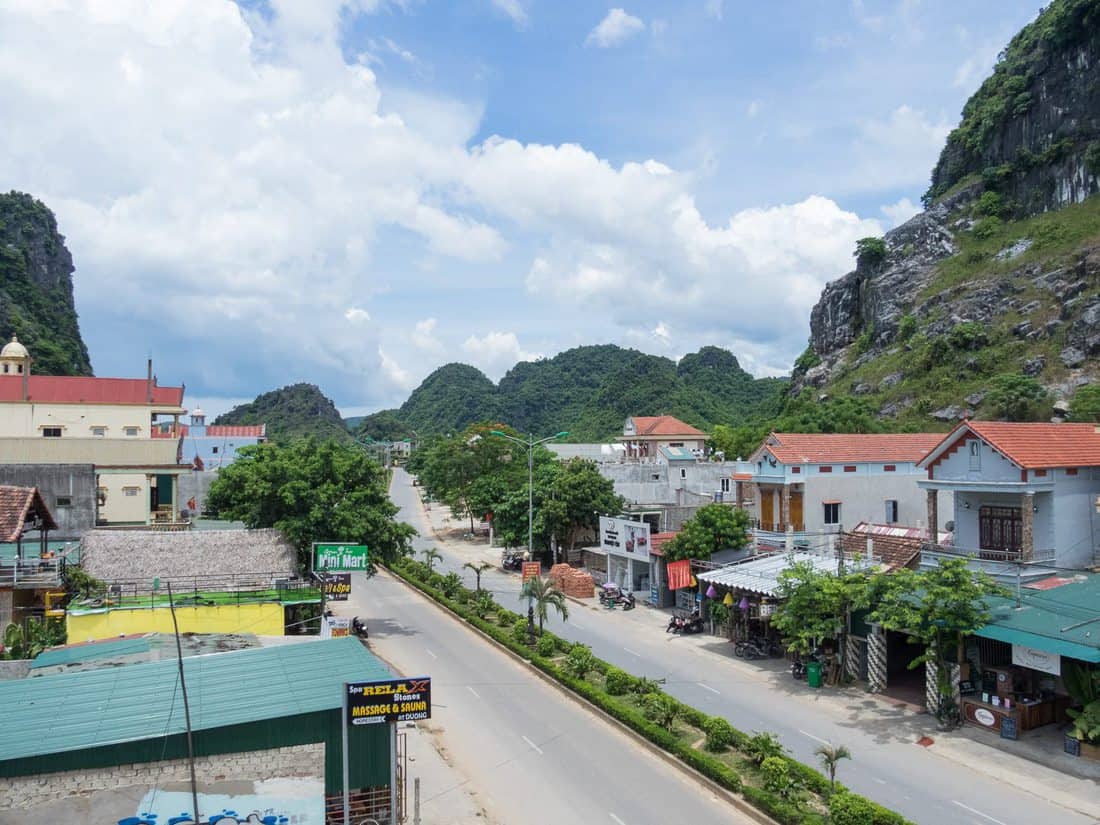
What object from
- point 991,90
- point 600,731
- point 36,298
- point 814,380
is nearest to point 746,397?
point 814,380

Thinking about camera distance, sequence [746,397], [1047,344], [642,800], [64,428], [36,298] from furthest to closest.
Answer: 1. [746,397]
2. [36,298]
3. [1047,344]
4. [64,428]
5. [642,800]

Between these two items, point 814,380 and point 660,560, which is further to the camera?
point 814,380

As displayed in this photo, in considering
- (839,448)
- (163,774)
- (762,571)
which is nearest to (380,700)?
(163,774)

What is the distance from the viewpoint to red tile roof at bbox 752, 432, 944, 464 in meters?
32.4

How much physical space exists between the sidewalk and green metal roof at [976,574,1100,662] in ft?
7.78

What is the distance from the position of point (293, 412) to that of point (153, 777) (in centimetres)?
16506

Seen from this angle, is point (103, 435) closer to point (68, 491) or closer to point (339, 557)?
point (68, 491)

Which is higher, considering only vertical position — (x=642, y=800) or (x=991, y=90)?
(x=991, y=90)

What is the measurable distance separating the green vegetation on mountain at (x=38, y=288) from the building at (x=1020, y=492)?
96.9 metres

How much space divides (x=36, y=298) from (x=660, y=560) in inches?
4129

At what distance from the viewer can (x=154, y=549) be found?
26938 mm

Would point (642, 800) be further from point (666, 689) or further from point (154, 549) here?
point (154, 549)

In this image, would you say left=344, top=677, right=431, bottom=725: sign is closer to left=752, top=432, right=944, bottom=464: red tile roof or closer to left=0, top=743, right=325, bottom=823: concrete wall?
left=0, top=743, right=325, bottom=823: concrete wall

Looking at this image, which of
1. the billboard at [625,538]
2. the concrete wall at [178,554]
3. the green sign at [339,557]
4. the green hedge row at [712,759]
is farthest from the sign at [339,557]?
the billboard at [625,538]
